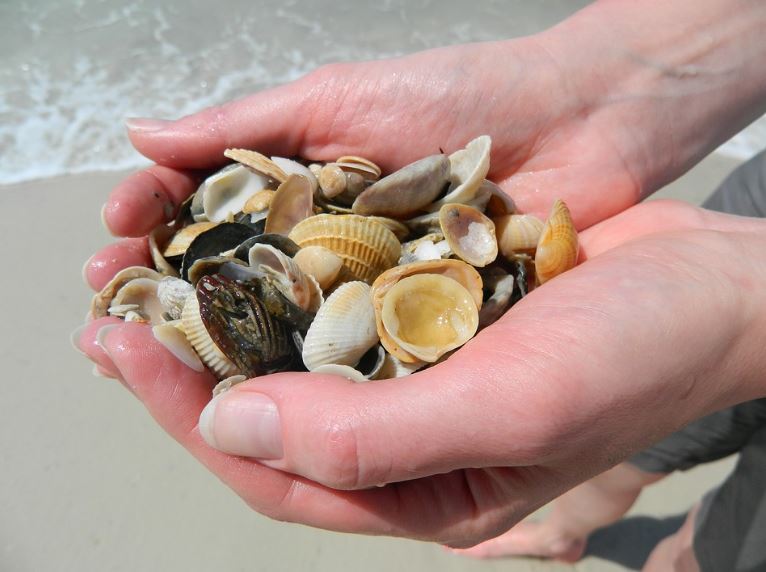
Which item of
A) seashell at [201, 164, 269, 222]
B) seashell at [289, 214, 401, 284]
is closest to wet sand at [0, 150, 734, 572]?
seashell at [201, 164, 269, 222]

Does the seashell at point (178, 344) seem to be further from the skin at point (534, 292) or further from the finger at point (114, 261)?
the finger at point (114, 261)

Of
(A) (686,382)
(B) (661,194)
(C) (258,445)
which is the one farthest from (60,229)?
(B) (661,194)

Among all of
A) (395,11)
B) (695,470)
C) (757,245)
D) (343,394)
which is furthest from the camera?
(395,11)

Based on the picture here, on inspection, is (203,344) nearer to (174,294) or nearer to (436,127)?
(174,294)

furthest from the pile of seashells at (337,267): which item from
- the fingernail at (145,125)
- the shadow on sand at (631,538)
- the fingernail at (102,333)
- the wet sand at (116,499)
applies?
the shadow on sand at (631,538)

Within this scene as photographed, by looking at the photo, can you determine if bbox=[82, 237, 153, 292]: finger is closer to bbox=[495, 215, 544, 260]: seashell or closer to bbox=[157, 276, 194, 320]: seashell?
bbox=[157, 276, 194, 320]: seashell

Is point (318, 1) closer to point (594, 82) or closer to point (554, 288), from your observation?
point (594, 82)
